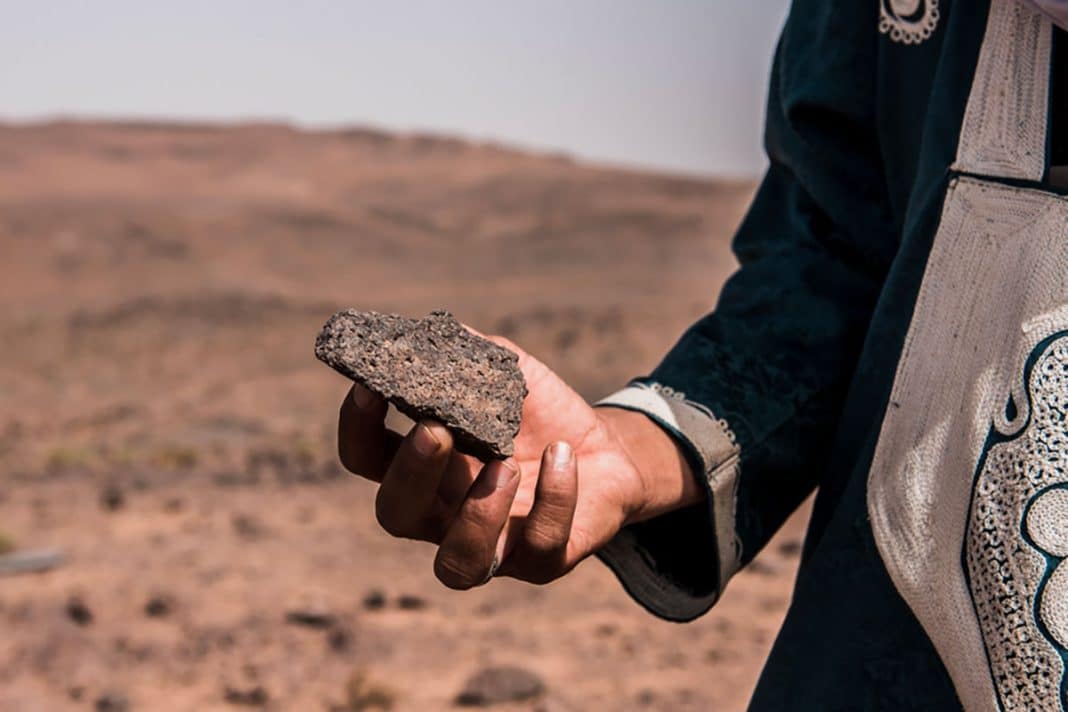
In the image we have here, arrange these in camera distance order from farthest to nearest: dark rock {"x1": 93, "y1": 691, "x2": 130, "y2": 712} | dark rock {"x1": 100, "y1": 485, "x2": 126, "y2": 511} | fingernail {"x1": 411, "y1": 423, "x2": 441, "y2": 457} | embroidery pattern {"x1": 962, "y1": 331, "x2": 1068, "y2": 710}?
1. dark rock {"x1": 100, "y1": 485, "x2": 126, "y2": 511}
2. dark rock {"x1": 93, "y1": 691, "x2": 130, "y2": 712}
3. fingernail {"x1": 411, "y1": 423, "x2": 441, "y2": 457}
4. embroidery pattern {"x1": 962, "y1": 331, "x2": 1068, "y2": 710}

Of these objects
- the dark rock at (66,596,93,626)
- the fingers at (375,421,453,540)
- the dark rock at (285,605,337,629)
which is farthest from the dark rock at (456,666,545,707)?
the fingers at (375,421,453,540)

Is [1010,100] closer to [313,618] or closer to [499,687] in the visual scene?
[499,687]

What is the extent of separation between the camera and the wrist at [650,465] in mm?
1608

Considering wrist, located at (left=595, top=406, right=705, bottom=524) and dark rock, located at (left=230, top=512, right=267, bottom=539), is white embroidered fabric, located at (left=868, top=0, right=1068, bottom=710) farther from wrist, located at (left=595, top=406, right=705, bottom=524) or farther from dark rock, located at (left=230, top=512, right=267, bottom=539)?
dark rock, located at (left=230, top=512, right=267, bottom=539)

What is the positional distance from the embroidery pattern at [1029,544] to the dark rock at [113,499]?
26.9 feet

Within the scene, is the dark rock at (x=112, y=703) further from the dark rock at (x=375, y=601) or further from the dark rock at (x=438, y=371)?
the dark rock at (x=438, y=371)

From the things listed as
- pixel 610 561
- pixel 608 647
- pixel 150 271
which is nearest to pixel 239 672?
pixel 608 647

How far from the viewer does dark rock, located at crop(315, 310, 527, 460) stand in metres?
1.50

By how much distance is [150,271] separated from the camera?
30.3 m

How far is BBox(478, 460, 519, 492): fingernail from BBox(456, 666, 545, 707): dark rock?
4.42 m

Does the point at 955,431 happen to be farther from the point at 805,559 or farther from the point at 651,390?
the point at 651,390

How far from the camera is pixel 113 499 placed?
8727mm

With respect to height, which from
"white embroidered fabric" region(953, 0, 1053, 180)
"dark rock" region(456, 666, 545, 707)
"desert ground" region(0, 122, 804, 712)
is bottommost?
"desert ground" region(0, 122, 804, 712)

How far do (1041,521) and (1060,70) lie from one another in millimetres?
556
